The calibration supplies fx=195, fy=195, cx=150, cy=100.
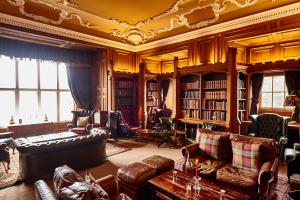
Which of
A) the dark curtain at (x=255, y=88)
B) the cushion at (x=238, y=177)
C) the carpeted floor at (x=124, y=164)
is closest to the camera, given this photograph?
→ the cushion at (x=238, y=177)

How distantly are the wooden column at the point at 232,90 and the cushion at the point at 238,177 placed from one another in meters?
2.46

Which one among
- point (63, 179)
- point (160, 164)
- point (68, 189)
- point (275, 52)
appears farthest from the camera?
point (275, 52)

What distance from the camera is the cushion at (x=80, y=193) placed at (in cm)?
141

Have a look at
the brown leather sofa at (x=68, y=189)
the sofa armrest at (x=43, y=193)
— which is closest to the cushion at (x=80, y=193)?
the brown leather sofa at (x=68, y=189)

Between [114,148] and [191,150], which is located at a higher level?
[191,150]

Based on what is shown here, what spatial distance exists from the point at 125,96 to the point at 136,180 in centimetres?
542

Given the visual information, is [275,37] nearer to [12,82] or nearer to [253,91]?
[253,91]

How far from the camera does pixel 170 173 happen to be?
9.30ft

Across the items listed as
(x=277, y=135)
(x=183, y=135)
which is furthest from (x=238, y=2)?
(x=183, y=135)

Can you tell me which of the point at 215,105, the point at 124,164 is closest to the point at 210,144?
the point at 124,164

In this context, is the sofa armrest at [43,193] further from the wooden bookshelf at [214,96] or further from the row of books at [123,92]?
the row of books at [123,92]

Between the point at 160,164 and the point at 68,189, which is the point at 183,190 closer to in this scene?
the point at 160,164

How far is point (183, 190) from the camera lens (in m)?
2.34

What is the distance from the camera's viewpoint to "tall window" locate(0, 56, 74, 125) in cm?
627
